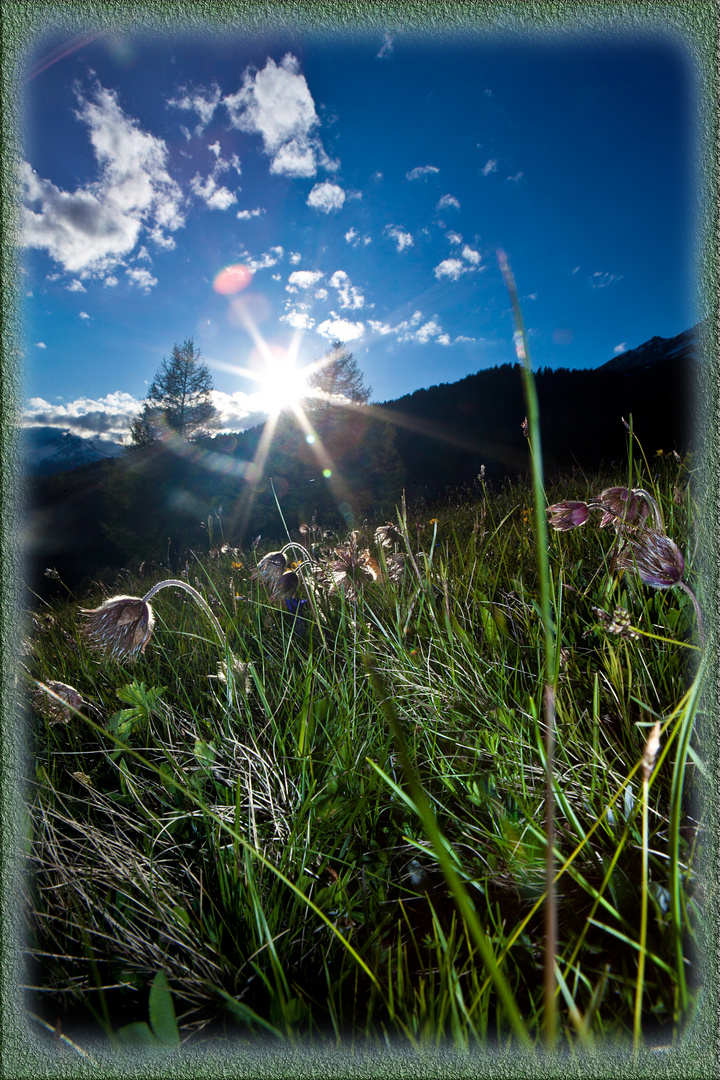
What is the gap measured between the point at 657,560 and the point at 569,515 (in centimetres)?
44

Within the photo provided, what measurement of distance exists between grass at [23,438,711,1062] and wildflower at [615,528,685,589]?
0.17 metres

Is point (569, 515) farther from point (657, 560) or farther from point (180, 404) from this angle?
point (180, 404)

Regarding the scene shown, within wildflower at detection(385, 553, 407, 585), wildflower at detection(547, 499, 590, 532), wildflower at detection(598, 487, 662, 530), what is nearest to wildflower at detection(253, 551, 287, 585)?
wildflower at detection(385, 553, 407, 585)

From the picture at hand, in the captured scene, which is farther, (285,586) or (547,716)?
(285,586)

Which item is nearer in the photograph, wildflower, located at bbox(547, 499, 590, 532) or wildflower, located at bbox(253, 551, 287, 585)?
wildflower, located at bbox(547, 499, 590, 532)

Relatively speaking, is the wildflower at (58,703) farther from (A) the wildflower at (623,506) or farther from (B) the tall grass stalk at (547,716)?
(A) the wildflower at (623,506)

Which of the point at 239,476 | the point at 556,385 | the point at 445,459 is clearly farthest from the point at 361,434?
the point at 556,385

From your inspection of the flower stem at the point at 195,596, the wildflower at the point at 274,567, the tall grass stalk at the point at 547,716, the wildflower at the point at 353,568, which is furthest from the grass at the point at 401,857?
the wildflower at the point at 274,567

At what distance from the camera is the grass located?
27.8 inches

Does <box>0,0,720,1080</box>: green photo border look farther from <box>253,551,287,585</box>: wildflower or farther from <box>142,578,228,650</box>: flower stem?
<box>253,551,287,585</box>: wildflower

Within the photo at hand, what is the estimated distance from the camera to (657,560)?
1.20m

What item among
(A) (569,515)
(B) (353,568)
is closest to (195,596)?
(B) (353,568)

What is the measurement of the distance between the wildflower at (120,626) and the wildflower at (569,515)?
1413mm

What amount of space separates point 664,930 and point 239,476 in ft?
73.1
